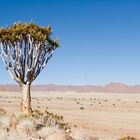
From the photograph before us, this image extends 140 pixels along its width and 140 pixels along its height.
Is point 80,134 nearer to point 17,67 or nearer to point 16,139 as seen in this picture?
point 16,139

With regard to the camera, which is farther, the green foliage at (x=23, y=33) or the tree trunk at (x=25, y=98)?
the tree trunk at (x=25, y=98)

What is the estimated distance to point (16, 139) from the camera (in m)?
10.3

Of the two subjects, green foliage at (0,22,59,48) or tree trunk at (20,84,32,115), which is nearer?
green foliage at (0,22,59,48)

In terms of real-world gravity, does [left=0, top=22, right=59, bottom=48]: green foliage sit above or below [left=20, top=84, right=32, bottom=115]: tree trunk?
above

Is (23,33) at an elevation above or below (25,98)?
above

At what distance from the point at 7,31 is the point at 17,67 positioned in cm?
208

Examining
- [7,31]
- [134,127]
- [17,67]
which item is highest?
[7,31]

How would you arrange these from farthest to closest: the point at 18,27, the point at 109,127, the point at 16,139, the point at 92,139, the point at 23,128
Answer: the point at 109,127
the point at 18,27
the point at 92,139
the point at 23,128
the point at 16,139

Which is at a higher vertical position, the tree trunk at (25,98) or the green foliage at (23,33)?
the green foliage at (23,33)

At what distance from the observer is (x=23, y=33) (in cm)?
1931

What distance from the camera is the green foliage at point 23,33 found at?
19.1 metres

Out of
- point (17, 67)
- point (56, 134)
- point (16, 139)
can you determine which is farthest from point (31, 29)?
point (16, 139)

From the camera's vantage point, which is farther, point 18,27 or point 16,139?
point 18,27

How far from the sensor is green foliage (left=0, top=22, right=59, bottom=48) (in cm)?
1911
